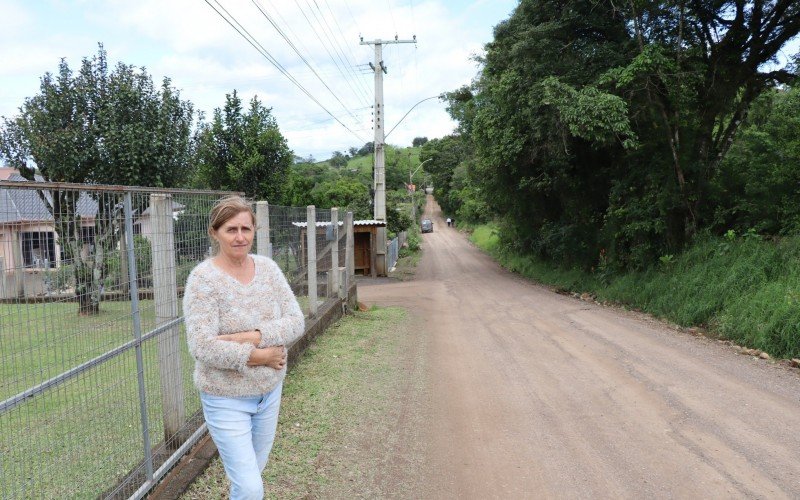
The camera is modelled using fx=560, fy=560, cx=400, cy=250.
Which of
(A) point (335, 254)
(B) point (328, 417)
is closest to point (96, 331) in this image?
(B) point (328, 417)

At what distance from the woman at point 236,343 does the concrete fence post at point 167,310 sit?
51.3 inches

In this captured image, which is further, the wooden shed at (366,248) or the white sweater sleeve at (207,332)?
the wooden shed at (366,248)

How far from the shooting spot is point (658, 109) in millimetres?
13539

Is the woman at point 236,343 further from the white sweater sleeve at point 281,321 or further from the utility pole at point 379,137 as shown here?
the utility pole at point 379,137

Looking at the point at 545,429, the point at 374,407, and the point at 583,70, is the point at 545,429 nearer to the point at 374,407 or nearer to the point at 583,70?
the point at 374,407

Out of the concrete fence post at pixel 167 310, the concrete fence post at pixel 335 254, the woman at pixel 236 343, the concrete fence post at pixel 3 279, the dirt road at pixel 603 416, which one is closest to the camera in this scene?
the concrete fence post at pixel 3 279

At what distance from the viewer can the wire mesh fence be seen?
8.09 feet

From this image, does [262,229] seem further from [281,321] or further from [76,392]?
[281,321]

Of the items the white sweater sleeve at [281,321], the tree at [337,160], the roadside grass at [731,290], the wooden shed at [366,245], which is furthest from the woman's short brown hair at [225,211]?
the tree at [337,160]

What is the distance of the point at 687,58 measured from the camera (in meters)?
12.9

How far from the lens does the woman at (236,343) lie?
2551 mm

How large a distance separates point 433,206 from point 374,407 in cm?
10379

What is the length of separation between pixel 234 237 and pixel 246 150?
17.8 meters

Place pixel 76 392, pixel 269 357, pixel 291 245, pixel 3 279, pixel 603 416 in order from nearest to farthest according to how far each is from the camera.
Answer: pixel 3 279 < pixel 269 357 < pixel 76 392 < pixel 603 416 < pixel 291 245
